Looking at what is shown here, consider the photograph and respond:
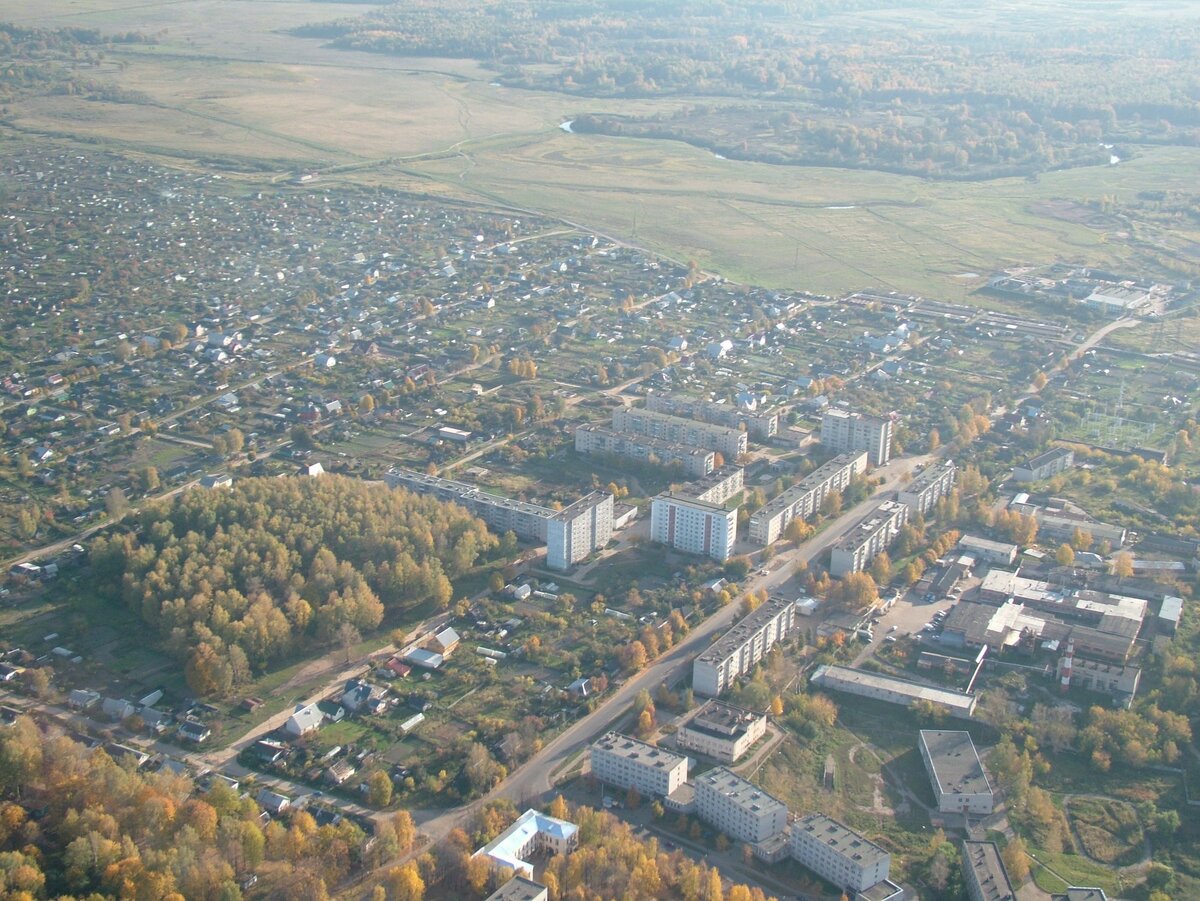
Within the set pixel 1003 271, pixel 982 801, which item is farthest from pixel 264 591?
pixel 1003 271

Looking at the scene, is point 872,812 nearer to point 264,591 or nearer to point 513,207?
point 264,591

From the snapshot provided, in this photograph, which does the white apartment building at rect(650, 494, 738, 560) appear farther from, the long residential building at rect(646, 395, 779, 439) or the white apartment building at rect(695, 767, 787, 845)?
the white apartment building at rect(695, 767, 787, 845)

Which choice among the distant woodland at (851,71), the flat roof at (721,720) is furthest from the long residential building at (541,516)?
Answer: the distant woodland at (851,71)

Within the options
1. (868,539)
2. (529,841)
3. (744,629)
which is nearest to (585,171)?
(868,539)

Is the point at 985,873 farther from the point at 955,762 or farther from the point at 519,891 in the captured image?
the point at 519,891

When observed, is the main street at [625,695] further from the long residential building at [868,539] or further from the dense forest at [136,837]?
the dense forest at [136,837]

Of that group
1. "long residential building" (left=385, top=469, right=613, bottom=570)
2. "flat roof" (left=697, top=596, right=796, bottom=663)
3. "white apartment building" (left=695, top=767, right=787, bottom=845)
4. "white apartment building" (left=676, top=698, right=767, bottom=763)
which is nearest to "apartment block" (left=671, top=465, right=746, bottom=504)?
"long residential building" (left=385, top=469, right=613, bottom=570)
